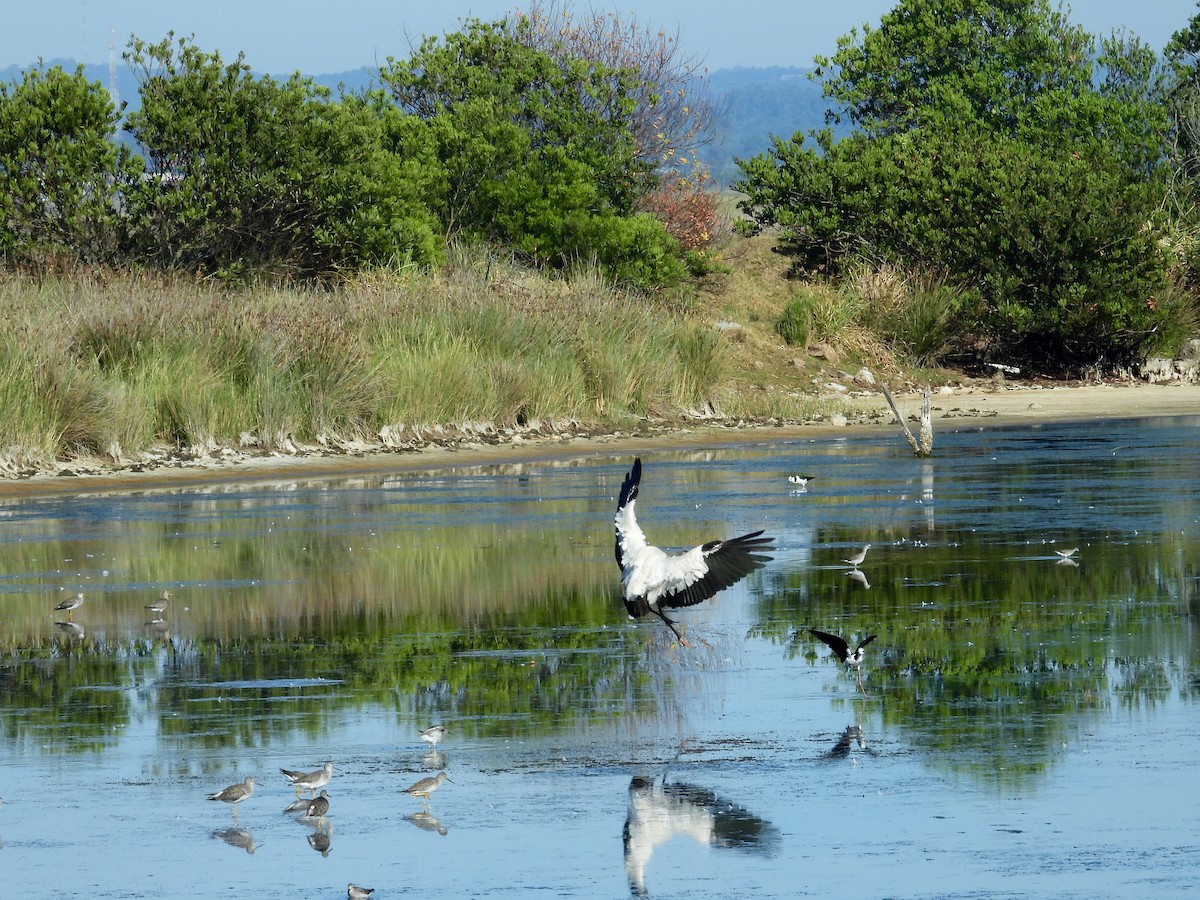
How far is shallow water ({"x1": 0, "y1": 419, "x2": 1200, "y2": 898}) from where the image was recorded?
20.9ft

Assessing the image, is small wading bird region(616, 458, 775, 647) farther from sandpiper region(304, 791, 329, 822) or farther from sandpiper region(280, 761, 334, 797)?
sandpiper region(304, 791, 329, 822)

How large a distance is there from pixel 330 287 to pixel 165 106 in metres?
4.11

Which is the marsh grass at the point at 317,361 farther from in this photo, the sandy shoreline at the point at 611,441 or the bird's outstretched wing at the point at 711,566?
the bird's outstretched wing at the point at 711,566

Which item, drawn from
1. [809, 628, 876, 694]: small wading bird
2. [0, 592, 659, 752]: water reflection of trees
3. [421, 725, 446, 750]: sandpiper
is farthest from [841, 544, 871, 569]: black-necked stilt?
[421, 725, 446, 750]: sandpiper

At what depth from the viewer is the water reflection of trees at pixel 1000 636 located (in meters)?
8.22

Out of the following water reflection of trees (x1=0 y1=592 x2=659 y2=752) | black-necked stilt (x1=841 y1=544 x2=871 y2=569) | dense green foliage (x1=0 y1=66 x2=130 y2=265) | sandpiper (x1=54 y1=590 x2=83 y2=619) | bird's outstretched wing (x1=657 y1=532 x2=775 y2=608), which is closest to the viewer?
water reflection of trees (x1=0 y1=592 x2=659 y2=752)

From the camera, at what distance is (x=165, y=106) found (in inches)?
1342

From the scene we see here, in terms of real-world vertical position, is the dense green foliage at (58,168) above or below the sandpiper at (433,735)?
above

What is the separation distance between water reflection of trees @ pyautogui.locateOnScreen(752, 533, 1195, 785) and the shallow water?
0.03 meters

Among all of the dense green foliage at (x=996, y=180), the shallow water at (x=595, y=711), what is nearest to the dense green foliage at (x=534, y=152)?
the dense green foliage at (x=996, y=180)

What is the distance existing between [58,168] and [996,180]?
19.2 m

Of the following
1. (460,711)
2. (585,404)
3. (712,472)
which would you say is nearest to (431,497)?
(712,472)

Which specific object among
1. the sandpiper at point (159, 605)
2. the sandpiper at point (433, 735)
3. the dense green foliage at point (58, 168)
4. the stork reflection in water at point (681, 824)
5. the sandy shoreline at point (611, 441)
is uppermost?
the dense green foliage at point (58, 168)

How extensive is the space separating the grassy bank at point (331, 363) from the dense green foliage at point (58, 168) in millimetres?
3386
